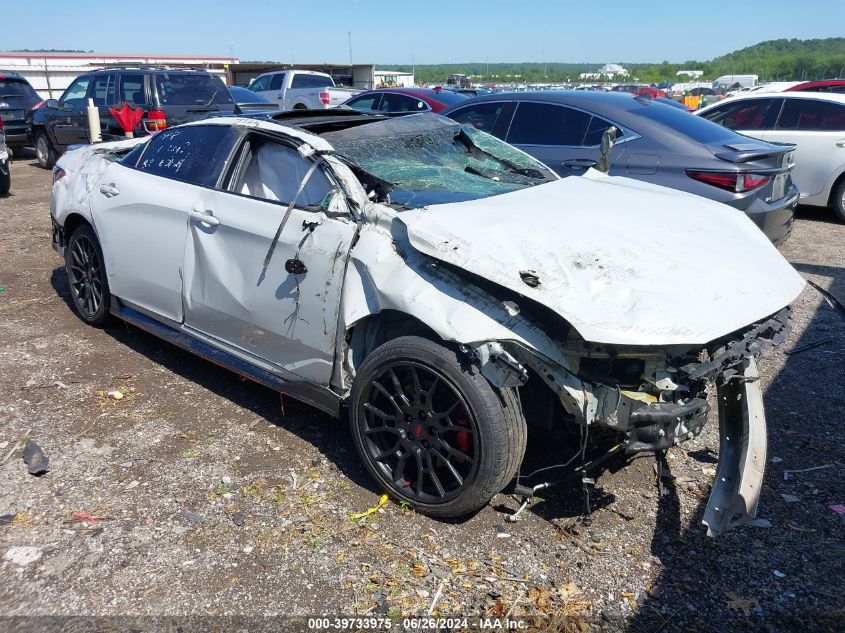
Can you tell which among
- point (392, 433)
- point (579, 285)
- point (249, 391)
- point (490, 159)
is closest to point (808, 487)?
point (579, 285)

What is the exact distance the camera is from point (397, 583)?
2.93 meters

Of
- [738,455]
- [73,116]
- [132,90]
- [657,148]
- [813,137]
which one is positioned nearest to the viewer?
[738,455]

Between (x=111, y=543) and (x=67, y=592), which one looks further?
(x=111, y=543)

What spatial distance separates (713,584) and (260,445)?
238cm

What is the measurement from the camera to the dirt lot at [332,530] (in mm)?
2828

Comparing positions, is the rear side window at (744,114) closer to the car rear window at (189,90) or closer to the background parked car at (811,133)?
the background parked car at (811,133)

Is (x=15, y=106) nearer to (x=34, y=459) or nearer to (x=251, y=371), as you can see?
(x=34, y=459)

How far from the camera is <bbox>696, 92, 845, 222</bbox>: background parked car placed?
904 cm


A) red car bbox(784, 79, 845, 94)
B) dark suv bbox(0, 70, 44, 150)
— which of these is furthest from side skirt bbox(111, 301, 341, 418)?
dark suv bbox(0, 70, 44, 150)

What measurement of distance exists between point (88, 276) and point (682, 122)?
206 inches

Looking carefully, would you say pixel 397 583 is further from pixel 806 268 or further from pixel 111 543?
A: pixel 806 268

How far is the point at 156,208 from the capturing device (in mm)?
4480

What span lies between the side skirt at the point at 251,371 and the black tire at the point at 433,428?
25 cm

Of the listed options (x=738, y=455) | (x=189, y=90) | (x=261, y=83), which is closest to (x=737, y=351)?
(x=738, y=455)
